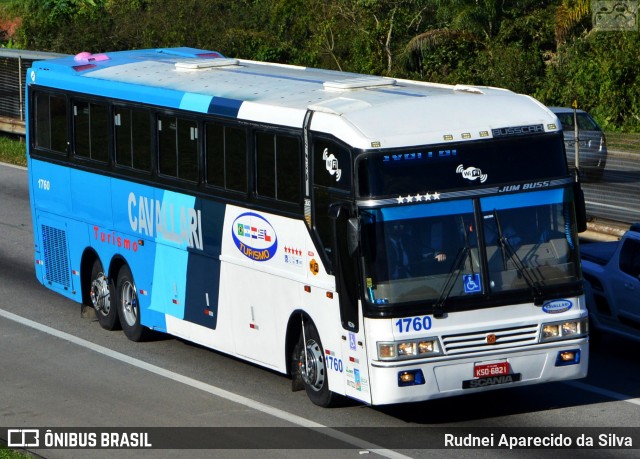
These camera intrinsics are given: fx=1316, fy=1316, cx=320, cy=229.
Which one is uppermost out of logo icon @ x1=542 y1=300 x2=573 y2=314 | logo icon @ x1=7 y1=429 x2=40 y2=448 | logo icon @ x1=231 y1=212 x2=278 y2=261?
Answer: logo icon @ x1=231 y1=212 x2=278 y2=261

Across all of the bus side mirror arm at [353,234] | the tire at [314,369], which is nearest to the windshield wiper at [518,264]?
the bus side mirror arm at [353,234]

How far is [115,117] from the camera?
Answer: 672 inches

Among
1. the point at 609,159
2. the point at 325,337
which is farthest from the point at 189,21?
the point at 325,337

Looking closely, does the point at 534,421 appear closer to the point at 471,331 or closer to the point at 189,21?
the point at 471,331

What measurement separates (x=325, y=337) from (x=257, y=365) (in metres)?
2.73

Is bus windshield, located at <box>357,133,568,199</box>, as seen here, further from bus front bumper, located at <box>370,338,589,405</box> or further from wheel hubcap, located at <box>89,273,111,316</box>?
wheel hubcap, located at <box>89,273,111,316</box>

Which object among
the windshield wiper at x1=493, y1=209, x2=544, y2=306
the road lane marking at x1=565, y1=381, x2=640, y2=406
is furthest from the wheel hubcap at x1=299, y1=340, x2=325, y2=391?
the road lane marking at x1=565, y1=381, x2=640, y2=406

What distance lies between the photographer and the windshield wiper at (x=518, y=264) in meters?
12.4

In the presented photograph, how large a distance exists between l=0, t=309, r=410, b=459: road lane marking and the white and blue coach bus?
42 centimetres

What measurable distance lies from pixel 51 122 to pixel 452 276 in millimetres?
8297

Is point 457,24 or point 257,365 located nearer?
point 257,365

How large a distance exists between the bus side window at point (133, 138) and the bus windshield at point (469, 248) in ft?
16.8

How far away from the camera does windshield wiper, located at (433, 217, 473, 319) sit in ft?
39.7

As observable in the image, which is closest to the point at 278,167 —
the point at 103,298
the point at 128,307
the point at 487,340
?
the point at 487,340
